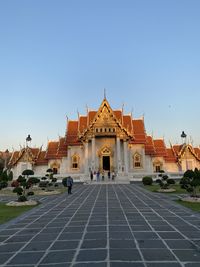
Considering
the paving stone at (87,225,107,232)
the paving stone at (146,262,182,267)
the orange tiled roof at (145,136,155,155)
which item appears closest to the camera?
the paving stone at (146,262,182,267)

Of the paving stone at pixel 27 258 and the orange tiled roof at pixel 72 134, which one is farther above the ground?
the orange tiled roof at pixel 72 134

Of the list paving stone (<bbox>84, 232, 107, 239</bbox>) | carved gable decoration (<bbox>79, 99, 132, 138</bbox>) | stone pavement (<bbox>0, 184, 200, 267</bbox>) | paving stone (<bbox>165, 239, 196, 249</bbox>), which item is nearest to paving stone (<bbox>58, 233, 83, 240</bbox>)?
stone pavement (<bbox>0, 184, 200, 267</bbox>)

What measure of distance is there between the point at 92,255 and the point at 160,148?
42.4 metres

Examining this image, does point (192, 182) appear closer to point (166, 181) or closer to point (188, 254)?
point (166, 181)

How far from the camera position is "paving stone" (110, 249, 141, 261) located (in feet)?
21.1

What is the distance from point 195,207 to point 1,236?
9.53 m

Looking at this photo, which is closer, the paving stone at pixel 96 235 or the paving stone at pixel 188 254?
the paving stone at pixel 188 254

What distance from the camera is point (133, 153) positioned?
4591 centimetres

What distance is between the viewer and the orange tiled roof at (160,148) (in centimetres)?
4713

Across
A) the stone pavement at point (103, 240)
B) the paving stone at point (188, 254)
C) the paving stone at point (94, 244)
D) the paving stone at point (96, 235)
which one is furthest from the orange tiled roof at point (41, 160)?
the paving stone at point (188, 254)

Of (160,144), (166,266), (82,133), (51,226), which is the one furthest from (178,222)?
(160,144)

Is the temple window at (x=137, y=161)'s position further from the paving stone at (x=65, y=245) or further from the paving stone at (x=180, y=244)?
the paving stone at (x=65, y=245)

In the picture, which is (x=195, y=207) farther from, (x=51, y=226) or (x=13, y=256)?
(x=13, y=256)

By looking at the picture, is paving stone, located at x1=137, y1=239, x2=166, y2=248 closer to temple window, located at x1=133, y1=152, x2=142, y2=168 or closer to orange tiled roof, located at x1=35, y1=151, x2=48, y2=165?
temple window, located at x1=133, y1=152, x2=142, y2=168
